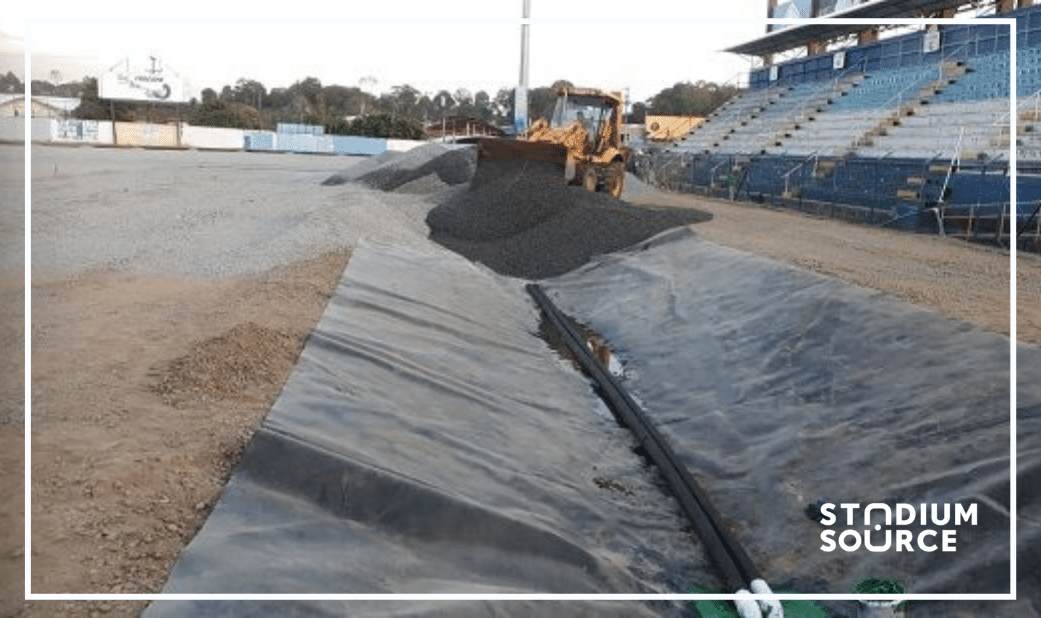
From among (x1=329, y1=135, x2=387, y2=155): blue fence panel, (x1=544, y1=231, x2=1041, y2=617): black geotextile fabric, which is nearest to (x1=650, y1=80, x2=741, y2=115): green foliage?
(x1=329, y1=135, x2=387, y2=155): blue fence panel

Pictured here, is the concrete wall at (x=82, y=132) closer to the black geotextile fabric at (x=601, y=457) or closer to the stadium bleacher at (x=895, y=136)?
the stadium bleacher at (x=895, y=136)

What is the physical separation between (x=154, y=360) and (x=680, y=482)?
3886 mm

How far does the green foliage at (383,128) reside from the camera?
6581cm

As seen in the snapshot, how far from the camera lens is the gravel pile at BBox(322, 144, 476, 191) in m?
26.0

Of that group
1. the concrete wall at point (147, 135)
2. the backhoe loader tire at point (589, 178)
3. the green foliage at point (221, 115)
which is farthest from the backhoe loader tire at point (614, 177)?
the green foliage at point (221, 115)

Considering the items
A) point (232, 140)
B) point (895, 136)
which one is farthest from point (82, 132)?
point (895, 136)

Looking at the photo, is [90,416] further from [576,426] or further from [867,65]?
[867,65]

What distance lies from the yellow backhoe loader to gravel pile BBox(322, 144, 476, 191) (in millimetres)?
5654

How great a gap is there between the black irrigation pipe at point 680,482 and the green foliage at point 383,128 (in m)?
57.5

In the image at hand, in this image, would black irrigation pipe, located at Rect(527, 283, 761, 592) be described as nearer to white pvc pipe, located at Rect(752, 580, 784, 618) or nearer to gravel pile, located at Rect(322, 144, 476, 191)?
white pvc pipe, located at Rect(752, 580, 784, 618)

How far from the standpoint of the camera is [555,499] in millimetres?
5566

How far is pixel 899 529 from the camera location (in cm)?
518

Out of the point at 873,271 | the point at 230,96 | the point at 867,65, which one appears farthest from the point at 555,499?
the point at 230,96

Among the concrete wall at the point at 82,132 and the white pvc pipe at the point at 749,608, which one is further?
the concrete wall at the point at 82,132
